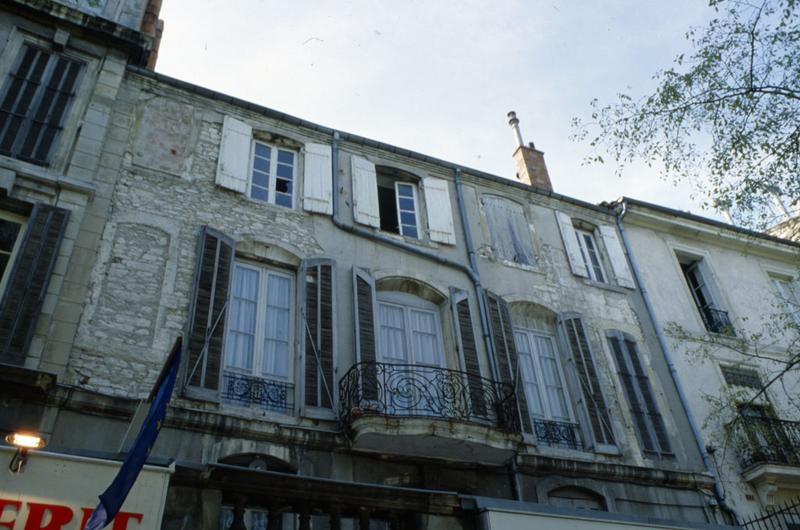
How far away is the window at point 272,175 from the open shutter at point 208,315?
1.41 metres

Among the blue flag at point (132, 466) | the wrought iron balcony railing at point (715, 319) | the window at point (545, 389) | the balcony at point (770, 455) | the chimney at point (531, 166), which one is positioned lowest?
the blue flag at point (132, 466)

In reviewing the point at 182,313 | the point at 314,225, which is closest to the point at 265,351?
the point at 182,313

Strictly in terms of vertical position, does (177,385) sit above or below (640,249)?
below

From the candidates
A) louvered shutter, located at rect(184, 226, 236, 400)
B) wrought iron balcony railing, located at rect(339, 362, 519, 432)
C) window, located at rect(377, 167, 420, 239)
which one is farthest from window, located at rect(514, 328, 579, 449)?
louvered shutter, located at rect(184, 226, 236, 400)

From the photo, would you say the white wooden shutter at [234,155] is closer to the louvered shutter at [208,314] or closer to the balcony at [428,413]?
the louvered shutter at [208,314]

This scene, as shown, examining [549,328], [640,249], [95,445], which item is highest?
[640,249]

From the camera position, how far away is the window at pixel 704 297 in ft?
45.2

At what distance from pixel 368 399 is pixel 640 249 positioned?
8.07 meters

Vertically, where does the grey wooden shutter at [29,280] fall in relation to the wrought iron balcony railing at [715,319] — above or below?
below

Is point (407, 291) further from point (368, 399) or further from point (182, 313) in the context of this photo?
point (182, 313)

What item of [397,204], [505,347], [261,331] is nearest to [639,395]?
[505,347]

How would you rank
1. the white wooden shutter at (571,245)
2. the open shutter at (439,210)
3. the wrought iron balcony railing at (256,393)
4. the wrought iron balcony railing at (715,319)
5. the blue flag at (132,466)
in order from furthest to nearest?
the wrought iron balcony railing at (715,319), the white wooden shutter at (571,245), the open shutter at (439,210), the wrought iron balcony railing at (256,393), the blue flag at (132,466)

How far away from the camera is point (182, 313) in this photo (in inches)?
339

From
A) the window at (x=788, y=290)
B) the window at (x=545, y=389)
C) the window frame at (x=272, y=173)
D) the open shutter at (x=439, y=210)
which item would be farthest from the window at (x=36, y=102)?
the window at (x=788, y=290)
